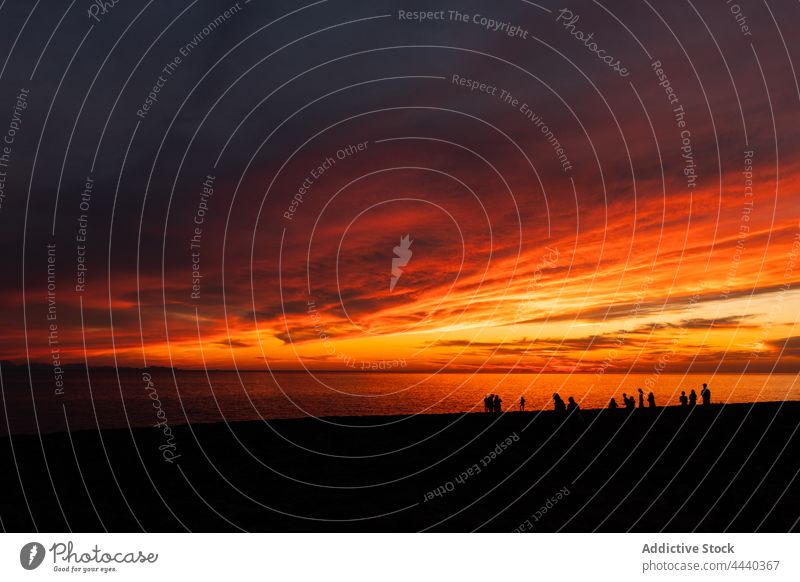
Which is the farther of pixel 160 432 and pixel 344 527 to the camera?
pixel 160 432

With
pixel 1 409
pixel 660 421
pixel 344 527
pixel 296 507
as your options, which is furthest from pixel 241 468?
pixel 1 409

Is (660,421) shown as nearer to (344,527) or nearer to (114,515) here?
(344,527)
